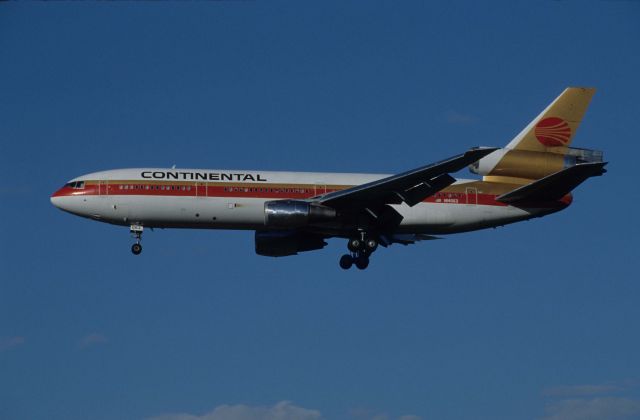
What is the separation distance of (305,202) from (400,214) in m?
5.69

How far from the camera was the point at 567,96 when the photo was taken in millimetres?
62469

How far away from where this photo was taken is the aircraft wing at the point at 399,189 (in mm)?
54031

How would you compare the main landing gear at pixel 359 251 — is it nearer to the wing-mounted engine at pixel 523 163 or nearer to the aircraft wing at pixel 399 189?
the aircraft wing at pixel 399 189

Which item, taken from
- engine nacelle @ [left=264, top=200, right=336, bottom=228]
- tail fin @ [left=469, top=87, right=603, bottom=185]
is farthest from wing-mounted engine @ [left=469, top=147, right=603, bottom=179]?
engine nacelle @ [left=264, top=200, right=336, bottom=228]

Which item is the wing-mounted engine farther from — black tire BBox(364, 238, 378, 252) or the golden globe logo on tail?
black tire BBox(364, 238, 378, 252)

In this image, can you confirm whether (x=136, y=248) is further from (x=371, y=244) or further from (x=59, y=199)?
(x=371, y=244)

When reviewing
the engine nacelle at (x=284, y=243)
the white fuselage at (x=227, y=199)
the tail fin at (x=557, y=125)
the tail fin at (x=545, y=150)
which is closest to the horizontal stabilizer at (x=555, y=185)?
the white fuselage at (x=227, y=199)

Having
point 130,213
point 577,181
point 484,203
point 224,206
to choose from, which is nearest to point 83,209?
point 130,213

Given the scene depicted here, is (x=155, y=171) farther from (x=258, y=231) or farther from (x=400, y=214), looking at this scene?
(x=400, y=214)

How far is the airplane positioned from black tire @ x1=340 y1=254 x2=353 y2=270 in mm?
39

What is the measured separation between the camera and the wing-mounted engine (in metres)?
59.5

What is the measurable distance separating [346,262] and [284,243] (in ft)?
12.5

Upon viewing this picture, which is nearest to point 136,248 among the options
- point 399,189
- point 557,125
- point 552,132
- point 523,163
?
point 399,189

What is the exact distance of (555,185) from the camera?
189 feet
